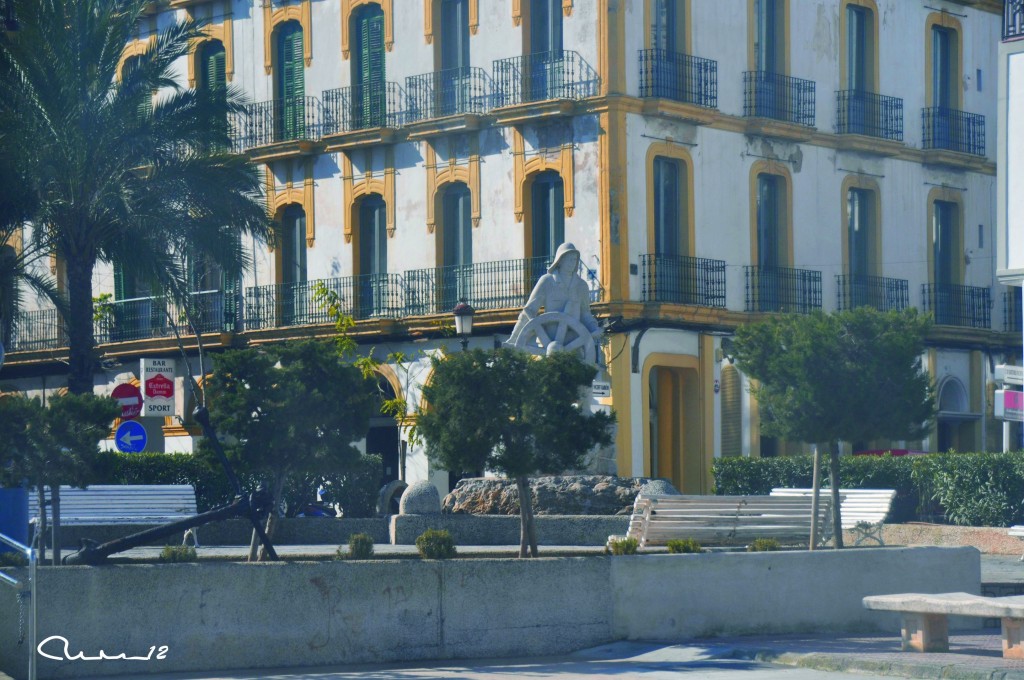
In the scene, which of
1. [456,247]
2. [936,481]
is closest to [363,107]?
[456,247]

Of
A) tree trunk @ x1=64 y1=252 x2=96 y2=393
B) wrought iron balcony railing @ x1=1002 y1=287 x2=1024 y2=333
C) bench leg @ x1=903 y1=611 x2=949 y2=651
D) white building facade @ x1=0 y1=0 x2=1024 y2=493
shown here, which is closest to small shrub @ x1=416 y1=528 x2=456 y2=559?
bench leg @ x1=903 y1=611 x2=949 y2=651

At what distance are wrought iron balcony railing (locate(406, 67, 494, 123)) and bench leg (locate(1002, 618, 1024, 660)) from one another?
22999 mm

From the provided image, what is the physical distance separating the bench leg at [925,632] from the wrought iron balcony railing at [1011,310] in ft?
88.5

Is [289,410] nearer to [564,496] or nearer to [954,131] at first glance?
[564,496]

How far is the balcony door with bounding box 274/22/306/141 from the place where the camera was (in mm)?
41438

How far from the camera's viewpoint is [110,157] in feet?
96.7

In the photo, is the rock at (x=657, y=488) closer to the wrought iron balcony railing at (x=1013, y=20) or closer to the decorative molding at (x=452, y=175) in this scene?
the wrought iron balcony railing at (x=1013, y=20)

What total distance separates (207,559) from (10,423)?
2059 millimetres

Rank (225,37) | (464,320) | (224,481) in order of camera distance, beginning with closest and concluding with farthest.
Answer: (464,320)
(224,481)
(225,37)

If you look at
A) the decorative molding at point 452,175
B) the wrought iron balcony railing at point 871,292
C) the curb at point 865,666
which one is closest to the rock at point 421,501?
the curb at point 865,666

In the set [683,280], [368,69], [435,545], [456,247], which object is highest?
[368,69]

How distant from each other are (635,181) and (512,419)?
1823cm

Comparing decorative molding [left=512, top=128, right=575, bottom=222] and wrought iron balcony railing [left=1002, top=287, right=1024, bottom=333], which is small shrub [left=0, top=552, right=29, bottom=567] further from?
wrought iron balcony railing [left=1002, top=287, right=1024, bottom=333]

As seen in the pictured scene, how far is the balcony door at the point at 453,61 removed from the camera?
3809cm
